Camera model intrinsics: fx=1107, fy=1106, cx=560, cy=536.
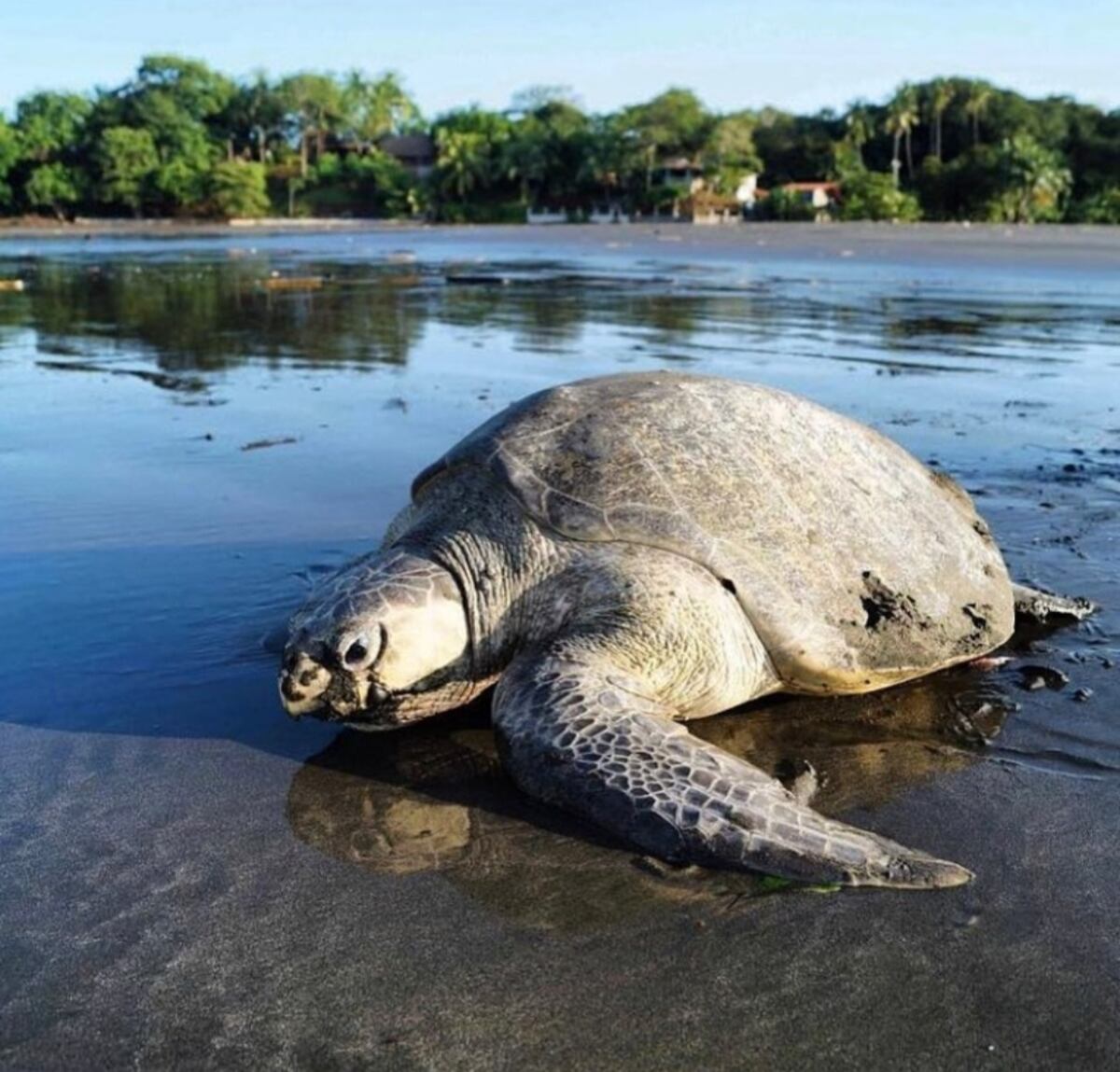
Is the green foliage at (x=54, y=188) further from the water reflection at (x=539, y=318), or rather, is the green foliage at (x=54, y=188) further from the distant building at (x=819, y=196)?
the water reflection at (x=539, y=318)

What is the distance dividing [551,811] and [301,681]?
0.89 metres

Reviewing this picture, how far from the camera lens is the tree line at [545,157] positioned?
94.5m

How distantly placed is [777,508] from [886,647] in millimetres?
614

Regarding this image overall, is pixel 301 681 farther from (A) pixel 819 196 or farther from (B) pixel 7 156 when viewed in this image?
(B) pixel 7 156

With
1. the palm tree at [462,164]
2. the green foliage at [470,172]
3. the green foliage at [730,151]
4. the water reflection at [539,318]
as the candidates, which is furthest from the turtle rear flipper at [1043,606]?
the palm tree at [462,164]

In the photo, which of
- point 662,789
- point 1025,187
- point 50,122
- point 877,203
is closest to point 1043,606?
point 662,789

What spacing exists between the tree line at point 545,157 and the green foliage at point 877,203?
1.51 m

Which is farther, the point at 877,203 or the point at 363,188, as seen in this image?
the point at 363,188

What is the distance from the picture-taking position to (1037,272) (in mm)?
29266

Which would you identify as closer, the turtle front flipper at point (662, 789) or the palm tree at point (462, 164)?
the turtle front flipper at point (662, 789)

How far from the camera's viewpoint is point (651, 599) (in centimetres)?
354

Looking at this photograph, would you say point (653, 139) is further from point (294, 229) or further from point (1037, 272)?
point (1037, 272)

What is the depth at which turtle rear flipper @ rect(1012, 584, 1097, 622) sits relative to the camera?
14.9 ft

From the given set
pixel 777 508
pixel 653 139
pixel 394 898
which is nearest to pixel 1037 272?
pixel 777 508
